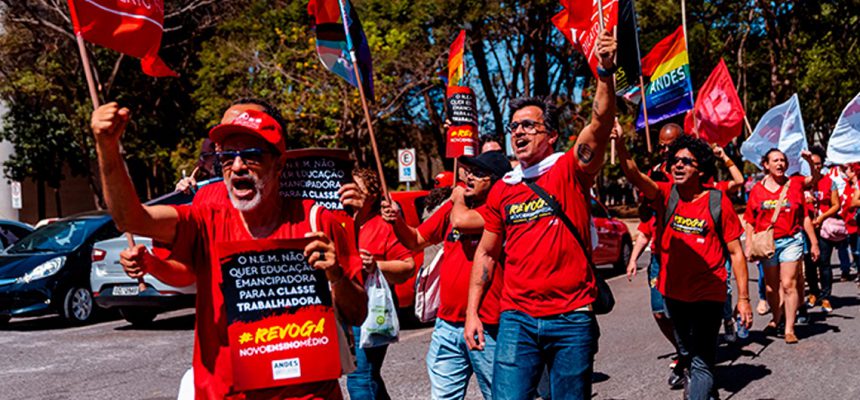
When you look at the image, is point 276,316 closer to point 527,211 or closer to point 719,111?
point 527,211

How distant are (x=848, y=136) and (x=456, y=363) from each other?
680 centimetres

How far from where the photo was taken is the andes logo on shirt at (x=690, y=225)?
622cm

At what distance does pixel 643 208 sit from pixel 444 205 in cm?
163

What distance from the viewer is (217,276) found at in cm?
308

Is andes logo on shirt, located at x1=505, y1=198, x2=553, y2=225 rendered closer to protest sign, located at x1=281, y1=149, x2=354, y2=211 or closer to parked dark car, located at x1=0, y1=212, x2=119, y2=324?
protest sign, located at x1=281, y1=149, x2=354, y2=211

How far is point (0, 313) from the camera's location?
40.1 feet

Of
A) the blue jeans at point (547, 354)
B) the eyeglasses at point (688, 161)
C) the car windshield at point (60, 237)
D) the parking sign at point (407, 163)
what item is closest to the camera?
the blue jeans at point (547, 354)

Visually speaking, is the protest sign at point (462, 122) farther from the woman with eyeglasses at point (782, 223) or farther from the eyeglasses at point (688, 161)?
the eyeglasses at point (688, 161)

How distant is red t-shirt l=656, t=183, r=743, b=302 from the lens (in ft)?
19.9

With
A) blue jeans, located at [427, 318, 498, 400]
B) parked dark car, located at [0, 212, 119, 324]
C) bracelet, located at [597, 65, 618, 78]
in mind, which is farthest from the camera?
parked dark car, located at [0, 212, 119, 324]

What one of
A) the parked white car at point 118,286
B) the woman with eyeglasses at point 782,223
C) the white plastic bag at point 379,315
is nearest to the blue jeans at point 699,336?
the white plastic bag at point 379,315

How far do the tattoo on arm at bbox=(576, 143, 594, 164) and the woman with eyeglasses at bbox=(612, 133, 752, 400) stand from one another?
5.44 ft

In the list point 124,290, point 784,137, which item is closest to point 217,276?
point 784,137

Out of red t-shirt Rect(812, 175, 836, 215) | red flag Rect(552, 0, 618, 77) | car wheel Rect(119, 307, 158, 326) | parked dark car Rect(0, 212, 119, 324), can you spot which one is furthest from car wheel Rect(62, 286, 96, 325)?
red t-shirt Rect(812, 175, 836, 215)
